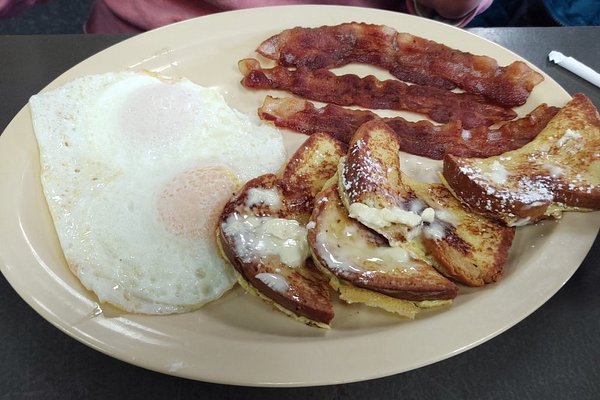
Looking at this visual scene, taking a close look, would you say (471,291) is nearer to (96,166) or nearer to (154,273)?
(154,273)

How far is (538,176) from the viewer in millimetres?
1430

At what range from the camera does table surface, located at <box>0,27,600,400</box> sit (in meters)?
1.31

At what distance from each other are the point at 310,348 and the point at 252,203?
0.39 meters

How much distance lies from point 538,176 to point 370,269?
555 millimetres

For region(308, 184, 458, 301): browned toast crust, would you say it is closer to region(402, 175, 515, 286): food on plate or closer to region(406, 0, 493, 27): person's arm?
region(402, 175, 515, 286): food on plate

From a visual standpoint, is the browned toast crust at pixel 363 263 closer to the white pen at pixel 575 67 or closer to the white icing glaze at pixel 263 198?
the white icing glaze at pixel 263 198

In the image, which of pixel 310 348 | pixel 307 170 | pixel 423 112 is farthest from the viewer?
pixel 423 112

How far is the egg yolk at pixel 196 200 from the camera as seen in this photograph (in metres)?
1.44

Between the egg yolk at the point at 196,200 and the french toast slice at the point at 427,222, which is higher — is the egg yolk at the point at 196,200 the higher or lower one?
the lower one

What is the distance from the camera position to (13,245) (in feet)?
4.46

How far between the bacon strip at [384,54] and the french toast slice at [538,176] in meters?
0.35

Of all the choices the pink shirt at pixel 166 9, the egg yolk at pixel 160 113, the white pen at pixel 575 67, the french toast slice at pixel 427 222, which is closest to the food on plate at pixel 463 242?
the french toast slice at pixel 427 222

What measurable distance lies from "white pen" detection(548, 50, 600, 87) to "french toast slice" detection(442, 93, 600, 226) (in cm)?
42

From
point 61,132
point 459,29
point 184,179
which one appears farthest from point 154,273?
point 459,29
